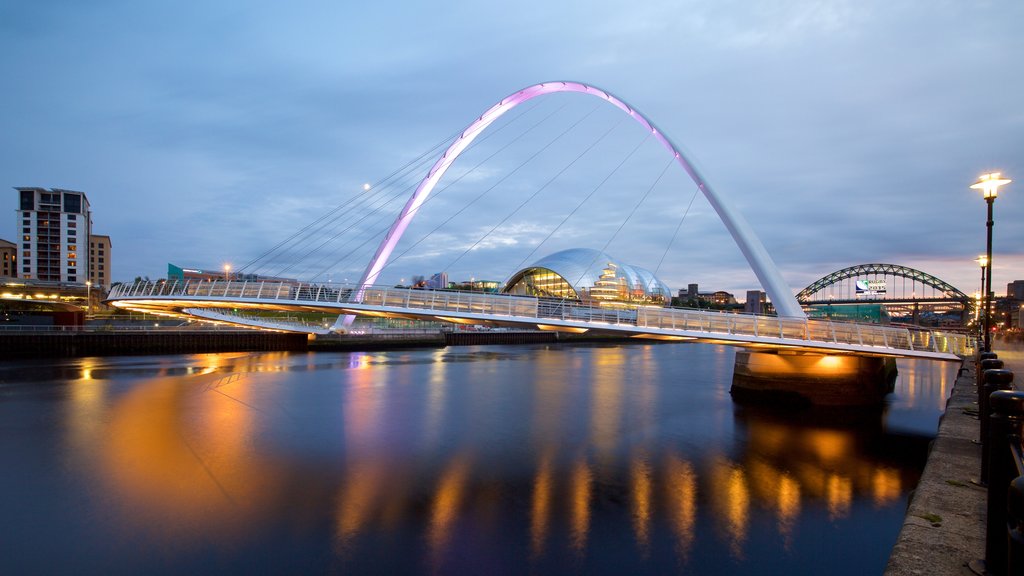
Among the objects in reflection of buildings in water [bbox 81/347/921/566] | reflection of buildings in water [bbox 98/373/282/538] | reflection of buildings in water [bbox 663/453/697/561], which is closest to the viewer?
reflection of buildings in water [bbox 663/453/697/561]

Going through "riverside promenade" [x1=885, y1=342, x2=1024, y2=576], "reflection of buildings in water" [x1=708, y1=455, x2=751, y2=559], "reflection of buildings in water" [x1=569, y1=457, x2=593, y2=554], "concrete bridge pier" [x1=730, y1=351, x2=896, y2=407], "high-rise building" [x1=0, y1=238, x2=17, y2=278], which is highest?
"high-rise building" [x1=0, y1=238, x2=17, y2=278]

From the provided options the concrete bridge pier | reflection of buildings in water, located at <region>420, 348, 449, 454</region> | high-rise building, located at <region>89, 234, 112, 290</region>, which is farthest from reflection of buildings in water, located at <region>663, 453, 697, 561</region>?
Answer: high-rise building, located at <region>89, 234, 112, 290</region>

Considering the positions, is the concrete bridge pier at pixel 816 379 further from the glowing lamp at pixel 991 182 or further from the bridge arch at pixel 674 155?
the glowing lamp at pixel 991 182

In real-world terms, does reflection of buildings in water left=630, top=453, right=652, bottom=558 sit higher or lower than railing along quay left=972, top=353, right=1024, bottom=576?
lower

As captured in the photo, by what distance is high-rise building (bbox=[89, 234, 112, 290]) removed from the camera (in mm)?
119375

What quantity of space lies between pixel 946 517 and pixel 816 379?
18.5m

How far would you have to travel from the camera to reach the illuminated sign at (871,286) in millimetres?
102500

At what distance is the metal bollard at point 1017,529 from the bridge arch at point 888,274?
107175 mm

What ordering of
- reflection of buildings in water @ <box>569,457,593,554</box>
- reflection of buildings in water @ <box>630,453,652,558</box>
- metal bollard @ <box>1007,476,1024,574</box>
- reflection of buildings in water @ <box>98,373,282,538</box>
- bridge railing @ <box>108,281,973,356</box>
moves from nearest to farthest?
metal bollard @ <box>1007,476,1024,574</box>
reflection of buildings in water @ <box>569,457,593,554</box>
reflection of buildings in water @ <box>630,453,652,558</box>
reflection of buildings in water @ <box>98,373,282,538</box>
bridge railing @ <box>108,281,973,356</box>

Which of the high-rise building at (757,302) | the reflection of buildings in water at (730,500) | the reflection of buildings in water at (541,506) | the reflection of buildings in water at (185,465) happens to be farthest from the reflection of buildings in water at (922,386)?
the high-rise building at (757,302)

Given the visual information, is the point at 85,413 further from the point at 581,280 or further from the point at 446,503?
the point at 581,280

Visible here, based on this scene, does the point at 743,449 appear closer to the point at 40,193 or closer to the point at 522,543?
the point at 522,543

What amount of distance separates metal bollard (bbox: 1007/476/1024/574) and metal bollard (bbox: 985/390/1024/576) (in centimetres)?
146

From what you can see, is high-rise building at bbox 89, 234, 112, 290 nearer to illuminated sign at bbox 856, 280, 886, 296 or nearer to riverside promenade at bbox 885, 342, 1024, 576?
riverside promenade at bbox 885, 342, 1024, 576
